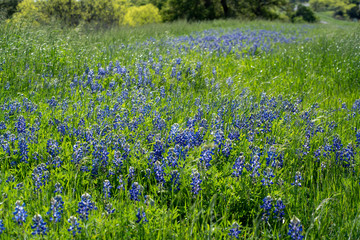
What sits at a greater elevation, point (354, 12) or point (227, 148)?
point (354, 12)

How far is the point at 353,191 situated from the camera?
8.46 ft

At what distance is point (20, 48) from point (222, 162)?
514 cm

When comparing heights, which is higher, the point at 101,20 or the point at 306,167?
the point at 101,20

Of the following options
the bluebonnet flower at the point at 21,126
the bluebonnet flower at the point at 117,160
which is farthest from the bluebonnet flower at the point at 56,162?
the bluebonnet flower at the point at 21,126

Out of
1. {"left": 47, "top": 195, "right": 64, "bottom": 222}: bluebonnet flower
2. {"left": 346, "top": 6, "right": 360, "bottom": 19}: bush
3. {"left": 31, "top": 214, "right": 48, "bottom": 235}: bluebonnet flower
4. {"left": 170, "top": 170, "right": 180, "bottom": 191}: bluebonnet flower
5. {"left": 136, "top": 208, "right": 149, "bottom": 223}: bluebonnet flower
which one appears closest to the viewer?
{"left": 31, "top": 214, "right": 48, "bottom": 235}: bluebonnet flower

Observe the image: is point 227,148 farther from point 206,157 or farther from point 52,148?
point 52,148

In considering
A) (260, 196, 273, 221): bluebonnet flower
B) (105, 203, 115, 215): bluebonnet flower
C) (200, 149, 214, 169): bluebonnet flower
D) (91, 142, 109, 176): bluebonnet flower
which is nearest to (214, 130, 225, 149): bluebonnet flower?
(200, 149, 214, 169): bluebonnet flower

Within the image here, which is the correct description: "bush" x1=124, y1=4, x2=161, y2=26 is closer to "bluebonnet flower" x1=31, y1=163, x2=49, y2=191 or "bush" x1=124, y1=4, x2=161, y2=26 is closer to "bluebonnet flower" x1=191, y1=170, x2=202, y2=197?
"bluebonnet flower" x1=31, y1=163, x2=49, y2=191

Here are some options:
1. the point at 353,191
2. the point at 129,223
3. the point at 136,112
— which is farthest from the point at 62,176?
the point at 353,191

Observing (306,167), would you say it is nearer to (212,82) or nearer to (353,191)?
(353,191)

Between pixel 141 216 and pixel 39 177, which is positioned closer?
pixel 141 216

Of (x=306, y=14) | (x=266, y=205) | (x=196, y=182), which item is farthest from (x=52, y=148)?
(x=306, y=14)

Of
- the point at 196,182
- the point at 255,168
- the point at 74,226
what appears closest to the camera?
the point at 74,226

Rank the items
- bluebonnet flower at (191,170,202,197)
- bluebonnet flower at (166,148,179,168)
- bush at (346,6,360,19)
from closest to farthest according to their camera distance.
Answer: bluebonnet flower at (191,170,202,197), bluebonnet flower at (166,148,179,168), bush at (346,6,360,19)
